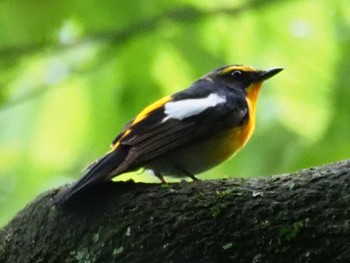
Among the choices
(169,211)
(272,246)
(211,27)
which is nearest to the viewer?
(272,246)

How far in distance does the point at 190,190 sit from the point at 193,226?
7.8 inches

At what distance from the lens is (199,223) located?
2.71 meters

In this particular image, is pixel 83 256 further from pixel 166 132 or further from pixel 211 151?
pixel 211 151

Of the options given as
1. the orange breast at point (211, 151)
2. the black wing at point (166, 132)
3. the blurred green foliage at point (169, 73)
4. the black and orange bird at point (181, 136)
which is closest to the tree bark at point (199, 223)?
the black and orange bird at point (181, 136)

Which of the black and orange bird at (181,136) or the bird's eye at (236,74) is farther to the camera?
the bird's eye at (236,74)

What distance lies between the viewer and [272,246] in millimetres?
2561

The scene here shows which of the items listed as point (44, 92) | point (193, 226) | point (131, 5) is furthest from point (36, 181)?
point (193, 226)

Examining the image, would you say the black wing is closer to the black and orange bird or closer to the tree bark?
the black and orange bird

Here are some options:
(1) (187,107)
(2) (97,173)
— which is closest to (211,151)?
(1) (187,107)

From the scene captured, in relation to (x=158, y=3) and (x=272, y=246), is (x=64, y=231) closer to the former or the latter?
(x=272, y=246)

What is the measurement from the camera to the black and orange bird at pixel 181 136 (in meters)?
3.34

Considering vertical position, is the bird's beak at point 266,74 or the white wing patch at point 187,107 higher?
the white wing patch at point 187,107

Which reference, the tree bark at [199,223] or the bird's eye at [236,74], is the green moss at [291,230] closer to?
the tree bark at [199,223]

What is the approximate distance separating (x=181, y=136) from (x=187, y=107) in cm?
25
